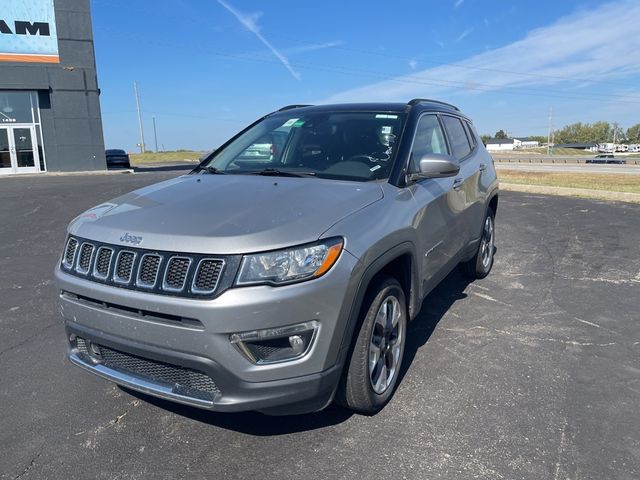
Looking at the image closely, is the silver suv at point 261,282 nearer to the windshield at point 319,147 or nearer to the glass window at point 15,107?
the windshield at point 319,147

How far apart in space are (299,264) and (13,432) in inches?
77.7

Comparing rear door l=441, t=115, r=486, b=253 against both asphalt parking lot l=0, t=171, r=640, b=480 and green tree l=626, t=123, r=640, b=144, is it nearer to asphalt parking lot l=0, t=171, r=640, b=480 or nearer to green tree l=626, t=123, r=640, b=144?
asphalt parking lot l=0, t=171, r=640, b=480

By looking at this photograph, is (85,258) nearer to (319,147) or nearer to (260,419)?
(260,419)

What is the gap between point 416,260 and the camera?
3.39 meters

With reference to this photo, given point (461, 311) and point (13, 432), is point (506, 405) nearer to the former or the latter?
point (461, 311)

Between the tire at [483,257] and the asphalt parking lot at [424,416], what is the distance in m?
0.47

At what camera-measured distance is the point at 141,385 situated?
8.61 feet

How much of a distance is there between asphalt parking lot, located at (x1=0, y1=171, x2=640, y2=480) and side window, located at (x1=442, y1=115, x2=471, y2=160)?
1.47m

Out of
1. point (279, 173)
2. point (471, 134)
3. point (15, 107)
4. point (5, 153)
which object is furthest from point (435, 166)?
point (15, 107)

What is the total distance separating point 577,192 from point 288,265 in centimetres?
1296

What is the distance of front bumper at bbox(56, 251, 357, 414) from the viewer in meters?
2.36

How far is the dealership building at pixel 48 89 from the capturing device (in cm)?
2389

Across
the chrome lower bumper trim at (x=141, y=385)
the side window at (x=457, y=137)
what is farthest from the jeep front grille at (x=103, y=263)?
the side window at (x=457, y=137)

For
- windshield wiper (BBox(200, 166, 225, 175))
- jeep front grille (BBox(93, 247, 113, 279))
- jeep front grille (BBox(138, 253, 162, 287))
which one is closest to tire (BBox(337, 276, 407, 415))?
jeep front grille (BBox(138, 253, 162, 287))
